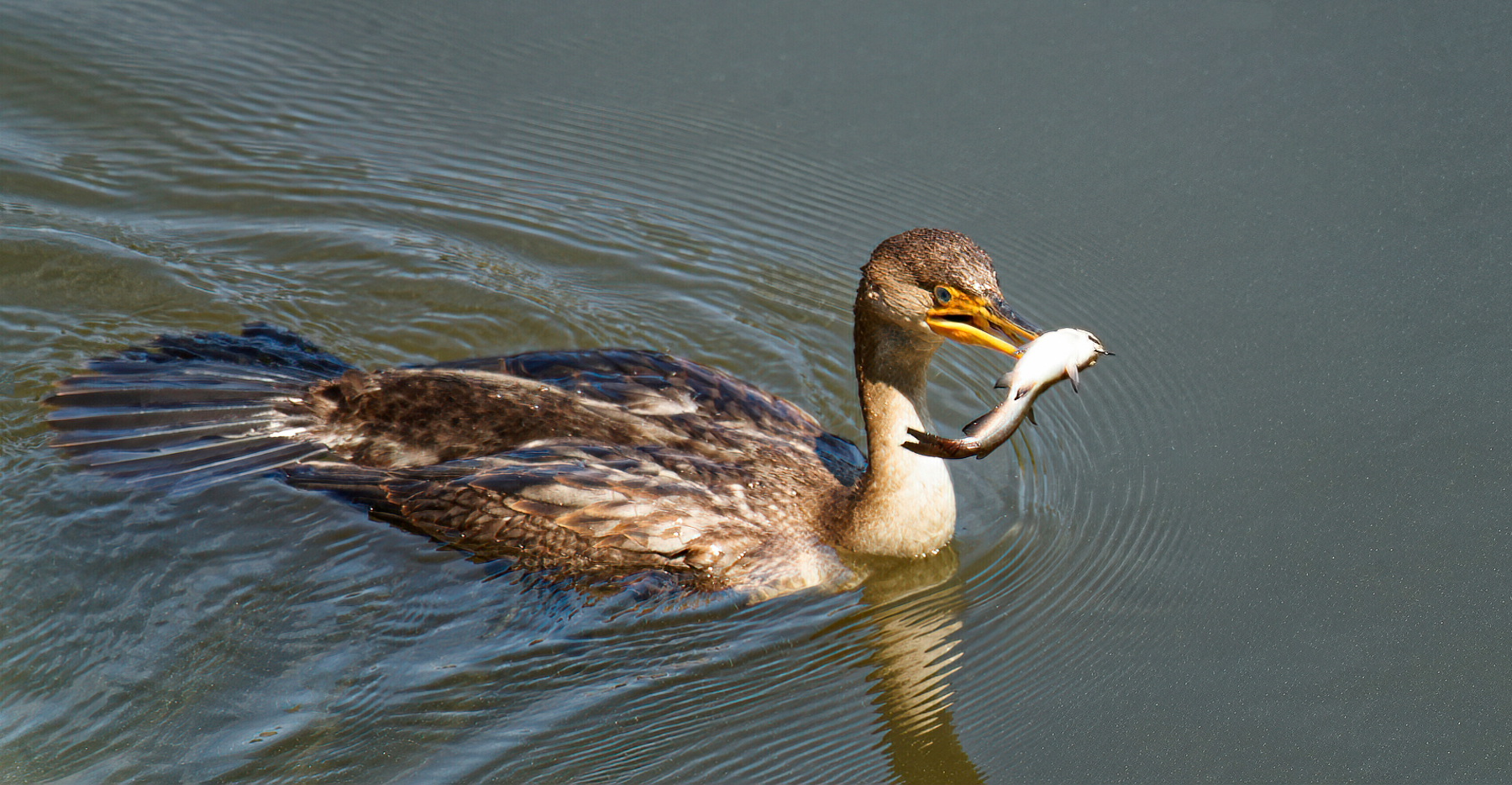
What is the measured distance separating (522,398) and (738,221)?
2.37 metres

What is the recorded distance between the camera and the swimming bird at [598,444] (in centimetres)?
580

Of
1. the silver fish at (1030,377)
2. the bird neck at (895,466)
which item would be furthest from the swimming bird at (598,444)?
the silver fish at (1030,377)

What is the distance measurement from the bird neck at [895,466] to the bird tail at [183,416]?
7.67ft

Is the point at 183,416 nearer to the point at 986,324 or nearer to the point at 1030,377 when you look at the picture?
the point at 986,324

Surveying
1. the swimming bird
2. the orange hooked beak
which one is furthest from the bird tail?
the orange hooked beak

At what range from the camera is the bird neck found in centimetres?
592

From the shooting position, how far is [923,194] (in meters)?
7.88

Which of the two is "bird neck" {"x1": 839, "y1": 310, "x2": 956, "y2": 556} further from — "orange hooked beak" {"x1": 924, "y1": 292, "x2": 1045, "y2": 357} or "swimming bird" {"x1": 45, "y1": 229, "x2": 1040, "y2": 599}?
"orange hooked beak" {"x1": 924, "y1": 292, "x2": 1045, "y2": 357}

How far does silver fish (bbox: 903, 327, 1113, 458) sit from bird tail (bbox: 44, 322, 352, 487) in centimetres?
286

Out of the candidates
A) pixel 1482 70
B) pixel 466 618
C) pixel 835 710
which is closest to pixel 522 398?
pixel 466 618

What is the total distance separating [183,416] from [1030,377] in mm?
3637

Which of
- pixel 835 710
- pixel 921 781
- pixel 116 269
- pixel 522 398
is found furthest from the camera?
pixel 116 269

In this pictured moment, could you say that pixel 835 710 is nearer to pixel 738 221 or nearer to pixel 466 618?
pixel 466 618

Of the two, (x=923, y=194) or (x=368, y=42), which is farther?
(x=368, y=42)
